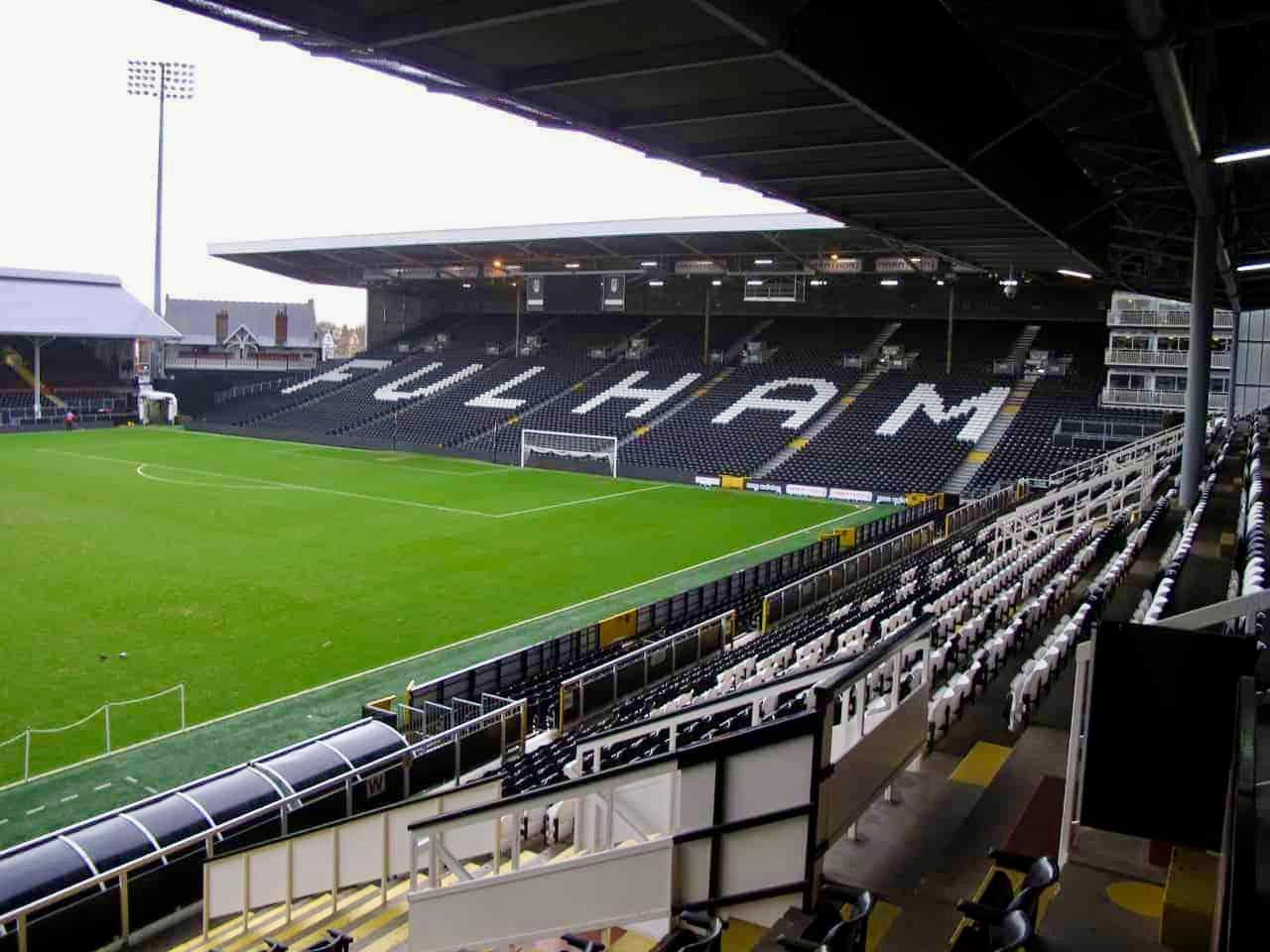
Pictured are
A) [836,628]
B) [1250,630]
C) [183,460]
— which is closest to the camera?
[1250,630]

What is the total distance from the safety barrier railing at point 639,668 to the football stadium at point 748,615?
8 cm

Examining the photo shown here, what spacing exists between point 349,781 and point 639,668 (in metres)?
5.96

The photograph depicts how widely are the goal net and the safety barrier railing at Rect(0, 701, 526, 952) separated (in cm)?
3018

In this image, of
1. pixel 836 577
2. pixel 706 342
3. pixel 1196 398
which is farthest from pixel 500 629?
pixel 706 342

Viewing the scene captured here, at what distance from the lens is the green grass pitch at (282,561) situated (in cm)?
→ 1641

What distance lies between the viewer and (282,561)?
25.0 meters

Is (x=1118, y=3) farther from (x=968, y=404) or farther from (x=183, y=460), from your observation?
(x=183, y=460)

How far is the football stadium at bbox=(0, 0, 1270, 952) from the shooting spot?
4906 mm

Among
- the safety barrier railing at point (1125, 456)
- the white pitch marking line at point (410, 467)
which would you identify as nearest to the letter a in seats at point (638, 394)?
the white pitch marking line at point (410, 467)

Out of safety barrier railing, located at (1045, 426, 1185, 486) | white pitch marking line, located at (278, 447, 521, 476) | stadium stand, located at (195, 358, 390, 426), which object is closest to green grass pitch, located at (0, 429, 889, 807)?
white pitch marking line, located at (278, 447, 521, 476)

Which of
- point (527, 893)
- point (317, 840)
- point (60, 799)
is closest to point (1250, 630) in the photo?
point (527, 893)

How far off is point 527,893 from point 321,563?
20.6 meters

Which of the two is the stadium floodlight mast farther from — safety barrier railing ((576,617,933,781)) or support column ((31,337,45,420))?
safety barrier railing ((576,617,933,781))

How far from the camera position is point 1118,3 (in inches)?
323
